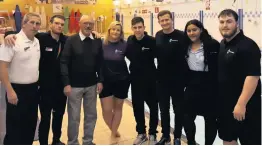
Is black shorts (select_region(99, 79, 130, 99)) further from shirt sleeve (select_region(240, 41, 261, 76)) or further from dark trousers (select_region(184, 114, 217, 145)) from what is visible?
shirt sleeve (select_region(240, 41, 261, 76))

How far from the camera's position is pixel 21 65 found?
254cm

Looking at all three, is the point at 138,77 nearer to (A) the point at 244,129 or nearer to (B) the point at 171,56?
(B) the point at 171,56

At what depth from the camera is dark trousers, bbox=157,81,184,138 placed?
308 cm

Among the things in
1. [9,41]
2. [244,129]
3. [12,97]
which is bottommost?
[244,129]

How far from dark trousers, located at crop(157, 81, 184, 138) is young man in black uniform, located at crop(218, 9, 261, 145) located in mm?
666

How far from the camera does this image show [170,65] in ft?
10.1

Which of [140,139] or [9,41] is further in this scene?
[140,139]

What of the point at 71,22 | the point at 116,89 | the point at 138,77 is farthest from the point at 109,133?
the point at 71,22

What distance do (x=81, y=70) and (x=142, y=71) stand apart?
2.31 ft

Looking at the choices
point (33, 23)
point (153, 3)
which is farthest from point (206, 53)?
point (153, 3)

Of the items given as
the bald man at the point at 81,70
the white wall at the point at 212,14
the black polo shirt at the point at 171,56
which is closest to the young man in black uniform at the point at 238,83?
the black polo shirt at the point at 171,56

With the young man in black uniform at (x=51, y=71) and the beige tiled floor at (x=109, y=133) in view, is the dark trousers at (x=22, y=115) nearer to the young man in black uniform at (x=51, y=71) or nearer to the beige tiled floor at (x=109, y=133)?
the young man in black uniform at (x=51, y=71)

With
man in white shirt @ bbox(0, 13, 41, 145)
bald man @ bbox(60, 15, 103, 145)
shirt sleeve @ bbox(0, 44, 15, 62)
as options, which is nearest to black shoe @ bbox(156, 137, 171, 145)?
bald man @ bbox(60, 15, 103, 145)

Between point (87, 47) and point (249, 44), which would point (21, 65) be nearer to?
point (87, 47)
